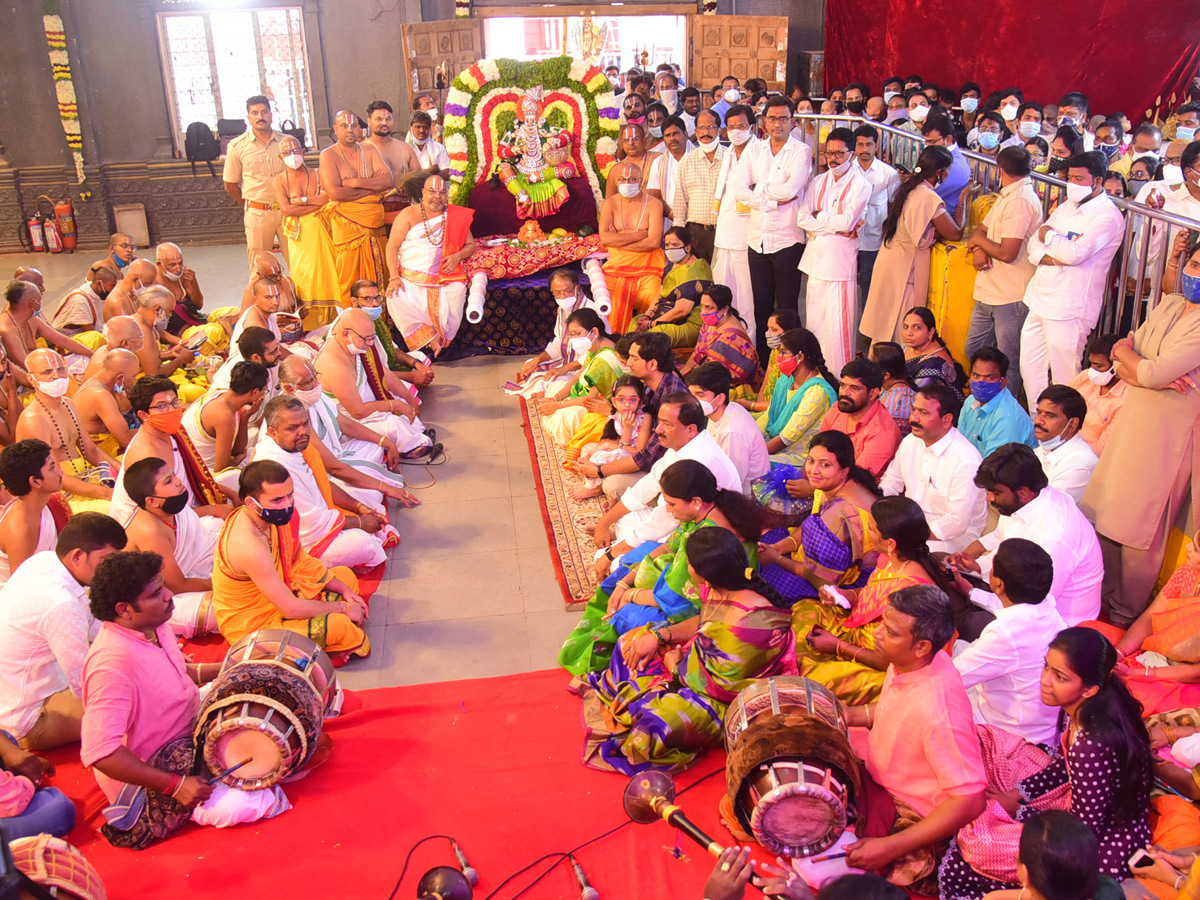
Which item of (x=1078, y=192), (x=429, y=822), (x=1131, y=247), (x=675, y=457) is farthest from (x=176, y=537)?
(x=1131, y=247)

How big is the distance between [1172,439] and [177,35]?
12.7m

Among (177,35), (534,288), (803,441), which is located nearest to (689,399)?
(803,441)

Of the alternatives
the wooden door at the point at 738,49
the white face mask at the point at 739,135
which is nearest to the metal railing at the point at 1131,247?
the white face mask at the point at 739,135

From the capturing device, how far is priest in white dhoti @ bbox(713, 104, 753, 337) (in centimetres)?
734

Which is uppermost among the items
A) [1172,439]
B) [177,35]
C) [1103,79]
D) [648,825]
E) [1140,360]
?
[177,35]

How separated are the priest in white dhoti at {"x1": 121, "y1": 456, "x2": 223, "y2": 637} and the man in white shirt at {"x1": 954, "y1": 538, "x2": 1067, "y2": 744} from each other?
3.14 m

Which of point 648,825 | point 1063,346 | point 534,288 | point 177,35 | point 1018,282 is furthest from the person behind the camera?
point 177,35

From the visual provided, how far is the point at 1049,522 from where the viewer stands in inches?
151

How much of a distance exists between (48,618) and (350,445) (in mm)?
2585

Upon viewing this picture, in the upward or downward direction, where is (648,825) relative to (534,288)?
downward

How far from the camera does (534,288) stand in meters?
8.30

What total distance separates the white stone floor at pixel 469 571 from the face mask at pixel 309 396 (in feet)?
2.71

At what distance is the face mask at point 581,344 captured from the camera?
6938mm

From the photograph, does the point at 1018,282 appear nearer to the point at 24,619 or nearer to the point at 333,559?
the point at 333,559
